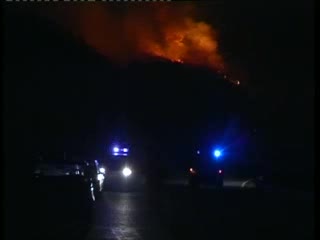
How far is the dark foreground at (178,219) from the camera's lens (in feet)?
58.7

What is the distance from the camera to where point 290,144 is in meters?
52.9

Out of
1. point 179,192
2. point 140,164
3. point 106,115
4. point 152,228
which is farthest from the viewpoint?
point 106,115

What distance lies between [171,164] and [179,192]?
31910mm

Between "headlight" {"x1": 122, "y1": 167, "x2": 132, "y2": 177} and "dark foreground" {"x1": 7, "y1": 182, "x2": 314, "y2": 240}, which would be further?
"headlight" {"x1": 122, "y1": 167, "x2": 132, "y2": 177}

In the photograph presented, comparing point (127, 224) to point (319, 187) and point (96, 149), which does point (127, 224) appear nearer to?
point (319, 187)

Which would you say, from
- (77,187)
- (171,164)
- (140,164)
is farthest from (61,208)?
(171,164)

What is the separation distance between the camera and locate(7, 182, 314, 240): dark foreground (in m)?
17.9

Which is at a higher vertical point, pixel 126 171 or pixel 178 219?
pixel 126 171

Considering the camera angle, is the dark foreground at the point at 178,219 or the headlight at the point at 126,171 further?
the headlight at the point at 126,171

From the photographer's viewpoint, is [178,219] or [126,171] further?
[126,171]

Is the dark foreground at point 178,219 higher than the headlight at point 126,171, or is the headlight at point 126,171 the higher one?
the headlight at point 126,171

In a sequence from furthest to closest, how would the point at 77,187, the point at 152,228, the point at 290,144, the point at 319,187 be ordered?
1. the point at 290,144
2. the point at 77,187
3. the point at 319,187
4. the point at 152,228

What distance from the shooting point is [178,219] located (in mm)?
22062

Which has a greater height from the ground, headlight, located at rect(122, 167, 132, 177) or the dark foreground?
headlight, located at rect(122, 167, 132, 177)
